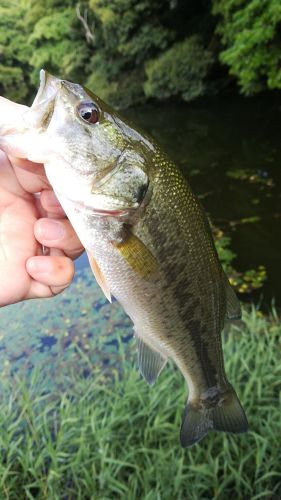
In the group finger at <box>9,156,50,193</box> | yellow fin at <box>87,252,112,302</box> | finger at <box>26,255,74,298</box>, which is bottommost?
finger at <box>26,255,74,298</box>

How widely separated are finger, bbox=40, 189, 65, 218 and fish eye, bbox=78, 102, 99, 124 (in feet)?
1.53

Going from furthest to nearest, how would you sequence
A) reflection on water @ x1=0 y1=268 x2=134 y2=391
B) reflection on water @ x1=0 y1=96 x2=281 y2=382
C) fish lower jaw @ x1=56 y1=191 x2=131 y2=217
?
reflection on water @ x1=0 y1=96 x2=281 y2=382
reflection on water @ x1=0 y1=268 x2=134 y2=391
fish lower jaw @ x1=56 y1=191 x2=131 y2=217

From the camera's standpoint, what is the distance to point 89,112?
5.41 ft

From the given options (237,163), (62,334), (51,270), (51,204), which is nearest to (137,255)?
(51,270)

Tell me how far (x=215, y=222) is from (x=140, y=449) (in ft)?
20.8

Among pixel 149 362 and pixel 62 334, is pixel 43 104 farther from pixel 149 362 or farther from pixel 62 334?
pixel 62 334

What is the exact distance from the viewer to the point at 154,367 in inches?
80.1

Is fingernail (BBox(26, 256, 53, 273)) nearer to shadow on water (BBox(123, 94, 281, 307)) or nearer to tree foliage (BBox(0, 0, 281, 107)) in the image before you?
shadow on water (BBox(123, 94, 281, 307))

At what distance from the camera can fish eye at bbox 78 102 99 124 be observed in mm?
1630

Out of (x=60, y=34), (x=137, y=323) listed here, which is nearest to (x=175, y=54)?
(x=60, y=34)

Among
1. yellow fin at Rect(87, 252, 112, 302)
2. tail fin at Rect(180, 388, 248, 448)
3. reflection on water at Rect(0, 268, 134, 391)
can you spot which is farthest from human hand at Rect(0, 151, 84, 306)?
reflection on water at Rect(0, 268, 134, 391)

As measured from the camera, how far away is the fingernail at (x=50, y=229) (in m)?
1.98

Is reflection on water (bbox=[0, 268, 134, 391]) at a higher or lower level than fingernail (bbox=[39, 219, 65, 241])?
lower

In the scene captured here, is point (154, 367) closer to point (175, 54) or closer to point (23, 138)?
point (23, 138)
